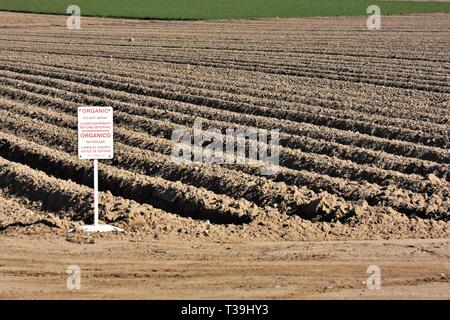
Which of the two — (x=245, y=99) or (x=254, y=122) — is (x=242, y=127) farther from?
(x=245, y=99)

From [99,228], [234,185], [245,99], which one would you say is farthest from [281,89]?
[99,228]

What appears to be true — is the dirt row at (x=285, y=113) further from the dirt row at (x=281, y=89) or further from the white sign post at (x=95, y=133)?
the white sign post at (x=95, y=133)

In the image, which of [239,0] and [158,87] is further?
[239,0]

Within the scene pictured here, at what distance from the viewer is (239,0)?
6197cm

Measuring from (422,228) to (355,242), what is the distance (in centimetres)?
98

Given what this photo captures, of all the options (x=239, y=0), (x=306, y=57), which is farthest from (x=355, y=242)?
(x=239, y=0)

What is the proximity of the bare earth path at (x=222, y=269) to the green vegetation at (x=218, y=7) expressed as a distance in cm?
3980

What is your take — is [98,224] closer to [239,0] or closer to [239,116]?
[239,116]

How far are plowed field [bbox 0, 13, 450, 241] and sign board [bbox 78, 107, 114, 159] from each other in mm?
812

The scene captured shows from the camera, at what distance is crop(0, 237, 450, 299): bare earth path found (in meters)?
8.11

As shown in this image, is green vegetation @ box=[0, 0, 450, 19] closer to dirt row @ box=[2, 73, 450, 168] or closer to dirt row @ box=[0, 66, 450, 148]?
dirt row @ box=[0, 66, 450, 148]

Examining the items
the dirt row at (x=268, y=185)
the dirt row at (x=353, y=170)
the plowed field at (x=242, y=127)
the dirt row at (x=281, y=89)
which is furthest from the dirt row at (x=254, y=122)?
the dirt row at (x=281, y=89)

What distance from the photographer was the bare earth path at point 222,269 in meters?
8.11

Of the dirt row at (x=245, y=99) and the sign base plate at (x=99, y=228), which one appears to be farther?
the dirt row at (x=245, y=99)
